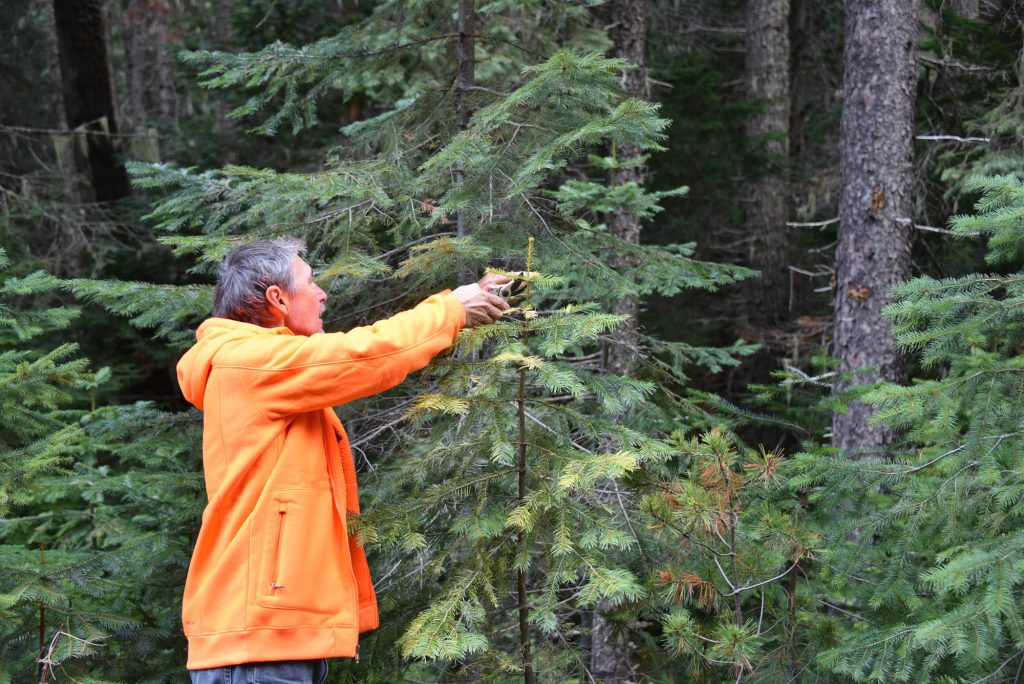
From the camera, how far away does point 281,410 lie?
275 cm

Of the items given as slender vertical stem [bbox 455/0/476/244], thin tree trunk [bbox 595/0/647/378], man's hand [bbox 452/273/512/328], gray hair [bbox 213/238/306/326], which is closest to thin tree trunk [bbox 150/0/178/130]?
thin tree trunk [bbox 595/0/647/378]

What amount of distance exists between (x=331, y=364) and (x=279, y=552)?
61cm

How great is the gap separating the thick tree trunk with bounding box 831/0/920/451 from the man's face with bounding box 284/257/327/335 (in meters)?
6.15

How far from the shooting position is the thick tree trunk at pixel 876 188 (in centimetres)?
803

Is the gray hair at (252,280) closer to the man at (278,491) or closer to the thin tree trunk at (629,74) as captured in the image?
the man at (278,491)

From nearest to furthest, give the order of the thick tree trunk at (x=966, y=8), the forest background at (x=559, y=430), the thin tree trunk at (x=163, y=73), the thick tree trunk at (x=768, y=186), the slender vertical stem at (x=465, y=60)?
the forest background at (x=559, y=430)
the slender vertical stem at (x=465, y=60)
the thick tree trunk at (x=966, y=8)
the thick tree trunk at (x=768, y=186)
the thin tree trunk at (x=163, y=73)

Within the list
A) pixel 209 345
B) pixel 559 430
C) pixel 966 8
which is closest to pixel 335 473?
pixel 209 345

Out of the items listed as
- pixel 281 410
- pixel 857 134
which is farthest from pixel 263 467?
pixel 857 134

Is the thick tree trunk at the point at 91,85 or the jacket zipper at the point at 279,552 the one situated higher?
the thick tree trunk at the point at 91,85

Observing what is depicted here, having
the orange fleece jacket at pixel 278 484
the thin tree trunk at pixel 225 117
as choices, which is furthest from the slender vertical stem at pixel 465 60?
the thin tree trunk at pixel 225 117

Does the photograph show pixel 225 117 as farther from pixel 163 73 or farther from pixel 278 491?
pixel 163 73

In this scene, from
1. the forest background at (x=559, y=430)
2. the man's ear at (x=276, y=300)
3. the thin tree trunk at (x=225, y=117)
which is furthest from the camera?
the thin tree trunk at (x=225, y=117)

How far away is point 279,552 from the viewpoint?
270 cm

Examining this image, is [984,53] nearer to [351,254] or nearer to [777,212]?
[777,212]
